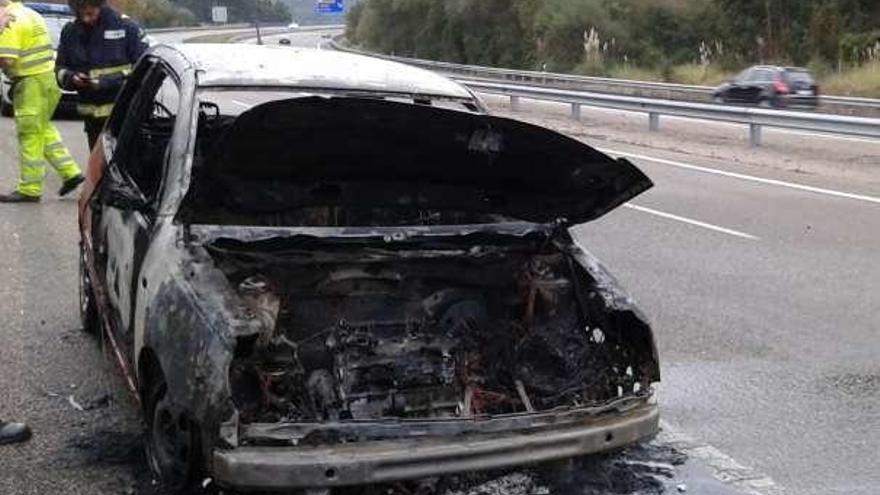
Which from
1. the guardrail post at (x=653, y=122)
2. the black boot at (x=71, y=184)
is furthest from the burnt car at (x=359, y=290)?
the guardrail post at (x=653, y=122)

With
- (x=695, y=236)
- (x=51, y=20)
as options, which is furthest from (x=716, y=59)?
(x=695, y=236)

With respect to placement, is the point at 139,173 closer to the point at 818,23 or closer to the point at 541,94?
the point at 541,94

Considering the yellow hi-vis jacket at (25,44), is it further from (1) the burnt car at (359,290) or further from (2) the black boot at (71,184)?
(1) the burnt car at (359,290)

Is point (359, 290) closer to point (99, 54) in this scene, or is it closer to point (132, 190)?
point (132, 190)

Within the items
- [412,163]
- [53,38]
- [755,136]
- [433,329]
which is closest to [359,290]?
[433,329]

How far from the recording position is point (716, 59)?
43094mm

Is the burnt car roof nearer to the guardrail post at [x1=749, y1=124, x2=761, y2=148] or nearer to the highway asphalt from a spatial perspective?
the highway asphalt

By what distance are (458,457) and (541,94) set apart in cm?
2099

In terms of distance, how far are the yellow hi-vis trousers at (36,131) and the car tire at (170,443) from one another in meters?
6.31

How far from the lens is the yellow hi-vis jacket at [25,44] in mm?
9156

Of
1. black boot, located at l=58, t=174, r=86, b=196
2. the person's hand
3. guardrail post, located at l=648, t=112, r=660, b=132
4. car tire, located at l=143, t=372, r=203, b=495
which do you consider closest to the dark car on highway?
guardrail post, located at l=648, t=112, r=660, b=132

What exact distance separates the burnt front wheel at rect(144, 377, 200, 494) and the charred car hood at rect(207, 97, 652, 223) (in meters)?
0.85

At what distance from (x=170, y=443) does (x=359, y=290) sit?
2.84 ft

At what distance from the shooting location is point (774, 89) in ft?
86.1
